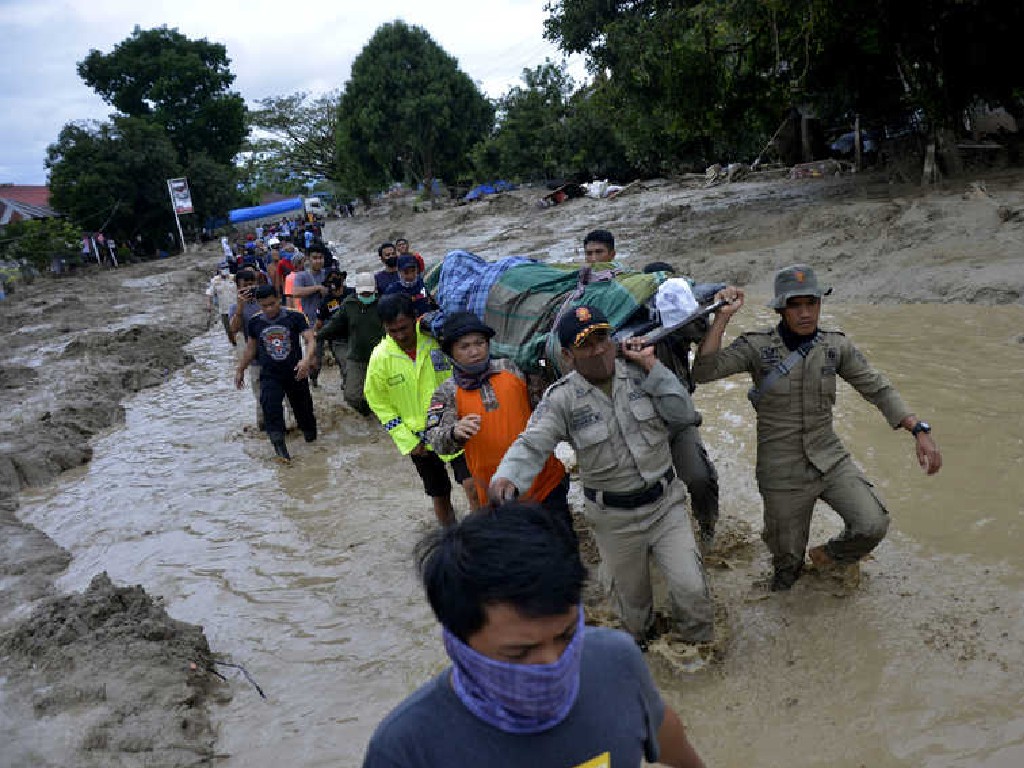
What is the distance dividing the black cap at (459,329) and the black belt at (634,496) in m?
1.02

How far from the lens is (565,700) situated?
1.49 metres

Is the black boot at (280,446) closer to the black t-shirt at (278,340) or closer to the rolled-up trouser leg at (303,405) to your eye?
the rolled-up trouser leg at (303,405)

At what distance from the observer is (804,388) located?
3.82 metres

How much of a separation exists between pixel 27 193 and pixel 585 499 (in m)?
63.6

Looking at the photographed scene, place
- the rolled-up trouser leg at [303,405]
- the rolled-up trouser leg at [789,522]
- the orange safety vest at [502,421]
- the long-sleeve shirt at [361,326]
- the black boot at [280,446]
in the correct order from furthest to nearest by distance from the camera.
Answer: the black boot at [280,446] < the rolled-up trouser leg at [303,405] < the long-sleeve shirt at [361,326] < the orange safety vest at [502,421] < the rolled-up trouser leg at [789,522]

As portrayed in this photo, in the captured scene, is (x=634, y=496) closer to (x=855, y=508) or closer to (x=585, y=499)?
(x=585, y=499)

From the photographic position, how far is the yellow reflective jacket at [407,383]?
4.97 meters

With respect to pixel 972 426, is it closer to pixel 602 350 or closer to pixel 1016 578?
pixel 1016 578

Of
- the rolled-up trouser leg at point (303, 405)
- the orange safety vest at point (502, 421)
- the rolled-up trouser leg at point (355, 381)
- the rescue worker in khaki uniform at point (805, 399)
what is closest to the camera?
the rescue worker in khaki uniform at point (805, 399)

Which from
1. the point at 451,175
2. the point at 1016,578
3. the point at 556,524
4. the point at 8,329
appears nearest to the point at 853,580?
the point at 1016,578

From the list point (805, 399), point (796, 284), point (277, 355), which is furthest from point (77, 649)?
point (796, 284)

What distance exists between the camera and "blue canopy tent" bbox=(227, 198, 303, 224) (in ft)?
172

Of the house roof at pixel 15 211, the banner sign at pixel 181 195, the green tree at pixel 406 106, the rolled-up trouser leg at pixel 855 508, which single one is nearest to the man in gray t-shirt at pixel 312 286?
the rolled-up trouser leg at pixel 855 508

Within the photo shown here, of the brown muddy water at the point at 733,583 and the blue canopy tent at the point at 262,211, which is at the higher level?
the blue canopy tent at the point at 262,211
